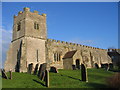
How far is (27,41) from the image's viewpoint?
26.9 metres

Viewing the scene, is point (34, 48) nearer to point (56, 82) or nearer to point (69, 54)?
point (69, 54)

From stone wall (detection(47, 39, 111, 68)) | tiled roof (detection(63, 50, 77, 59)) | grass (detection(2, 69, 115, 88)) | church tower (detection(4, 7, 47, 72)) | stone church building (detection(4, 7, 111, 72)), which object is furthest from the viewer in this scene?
tiled roof (detection(63, 50, 77, 59))

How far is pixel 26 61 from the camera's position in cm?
2548

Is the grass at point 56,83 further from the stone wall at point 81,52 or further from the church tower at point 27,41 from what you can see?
the stone wall at point 81,52

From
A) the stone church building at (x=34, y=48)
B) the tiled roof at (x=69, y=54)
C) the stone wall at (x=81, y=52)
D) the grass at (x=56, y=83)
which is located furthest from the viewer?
the tiled roof at (x=69, y=54)

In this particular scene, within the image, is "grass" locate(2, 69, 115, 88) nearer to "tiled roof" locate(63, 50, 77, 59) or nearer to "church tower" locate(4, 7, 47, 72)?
"church tower" locate(4, 7, 47, 72)

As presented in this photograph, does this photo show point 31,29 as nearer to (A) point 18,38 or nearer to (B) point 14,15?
(A) point 18,38

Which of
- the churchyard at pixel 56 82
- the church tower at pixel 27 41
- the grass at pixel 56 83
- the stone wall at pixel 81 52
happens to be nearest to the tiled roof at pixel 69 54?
the stone wall at pixel 81 52

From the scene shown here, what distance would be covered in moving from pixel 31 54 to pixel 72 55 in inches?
316

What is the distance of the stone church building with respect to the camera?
26.5 metres

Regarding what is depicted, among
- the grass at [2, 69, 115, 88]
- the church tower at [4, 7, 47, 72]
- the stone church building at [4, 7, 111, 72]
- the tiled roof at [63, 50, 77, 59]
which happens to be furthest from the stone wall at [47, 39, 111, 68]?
the grass at [2, 69, 115, 88]

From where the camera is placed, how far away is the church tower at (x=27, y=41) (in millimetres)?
26188

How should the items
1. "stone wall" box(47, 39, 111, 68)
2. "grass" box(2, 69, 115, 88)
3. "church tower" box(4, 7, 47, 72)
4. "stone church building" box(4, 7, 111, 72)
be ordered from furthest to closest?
"stone wall" box(47, 39, 111, 68)
"stone church building" box(4, 7, 111, 72)
"church tower" box(4, 7, 47, 72)
"grass" box(2, 69, 115, 88)

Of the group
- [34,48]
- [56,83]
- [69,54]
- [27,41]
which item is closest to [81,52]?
[69,54]
